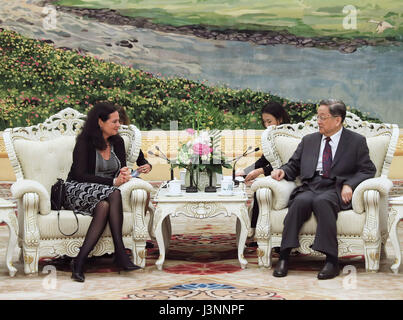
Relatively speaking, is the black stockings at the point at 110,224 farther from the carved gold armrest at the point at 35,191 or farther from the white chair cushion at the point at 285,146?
the white chair cushion at the point at 285,146

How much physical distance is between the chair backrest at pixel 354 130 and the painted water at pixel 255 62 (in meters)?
4.37

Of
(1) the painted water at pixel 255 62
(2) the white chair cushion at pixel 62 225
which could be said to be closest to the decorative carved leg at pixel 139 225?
(2) the white chair cushion at pixel 62 225

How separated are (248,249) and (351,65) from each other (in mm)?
5116

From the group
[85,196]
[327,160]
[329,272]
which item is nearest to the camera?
[329,272]

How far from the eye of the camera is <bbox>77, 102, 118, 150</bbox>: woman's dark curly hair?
513 cm

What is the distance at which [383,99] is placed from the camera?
391 inches

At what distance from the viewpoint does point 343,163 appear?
5.03 meters

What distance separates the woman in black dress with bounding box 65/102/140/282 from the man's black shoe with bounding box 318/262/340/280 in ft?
4.35

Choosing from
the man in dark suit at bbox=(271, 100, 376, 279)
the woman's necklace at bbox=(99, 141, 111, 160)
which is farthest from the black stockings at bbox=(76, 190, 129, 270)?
the man in dark suit at bbox=(271, 100, 376, 279)

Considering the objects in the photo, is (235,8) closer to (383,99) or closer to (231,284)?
(383,99)

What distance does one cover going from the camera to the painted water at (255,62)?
9.91 m

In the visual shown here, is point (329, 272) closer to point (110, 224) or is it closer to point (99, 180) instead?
point (110, 224)

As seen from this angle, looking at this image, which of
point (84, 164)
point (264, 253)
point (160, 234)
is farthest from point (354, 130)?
point (84, 164)

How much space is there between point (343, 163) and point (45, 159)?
244cm
